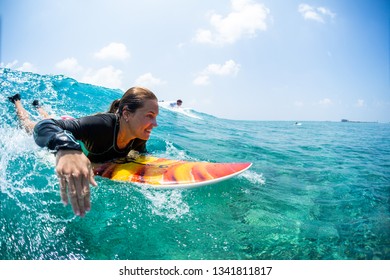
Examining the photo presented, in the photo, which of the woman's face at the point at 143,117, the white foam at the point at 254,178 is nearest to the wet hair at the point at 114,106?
the woman's face at the point at 143,117

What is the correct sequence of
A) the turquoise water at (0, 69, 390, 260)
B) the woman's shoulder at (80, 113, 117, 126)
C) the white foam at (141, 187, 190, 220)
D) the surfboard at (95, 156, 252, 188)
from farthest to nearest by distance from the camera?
1. the surfboard at (95, 156, 252, 188)
2. the white foam at (141, 187, 190, 220)
3. the woman's shoulder at (80, 113, 117, 126)
4. the turquoise water at (0, 69, 390, 260)

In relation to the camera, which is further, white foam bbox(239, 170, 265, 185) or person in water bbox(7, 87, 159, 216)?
white foam bbox(239, 170, 265, 185)

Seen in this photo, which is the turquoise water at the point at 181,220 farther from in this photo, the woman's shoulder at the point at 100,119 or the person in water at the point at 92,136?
the woman's shoulder at the point at 100,119

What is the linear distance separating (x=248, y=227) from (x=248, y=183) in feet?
5.60

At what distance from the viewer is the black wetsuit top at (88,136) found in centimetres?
177

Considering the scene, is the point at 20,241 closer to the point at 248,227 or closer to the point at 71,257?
the point at 71,257

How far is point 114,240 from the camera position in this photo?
2596 mm

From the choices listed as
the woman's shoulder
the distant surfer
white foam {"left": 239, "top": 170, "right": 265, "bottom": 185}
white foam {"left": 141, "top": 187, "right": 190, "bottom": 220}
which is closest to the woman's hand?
the woman's shoulder

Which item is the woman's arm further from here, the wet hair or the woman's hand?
the wet hair

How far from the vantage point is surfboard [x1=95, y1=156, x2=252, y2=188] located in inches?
133

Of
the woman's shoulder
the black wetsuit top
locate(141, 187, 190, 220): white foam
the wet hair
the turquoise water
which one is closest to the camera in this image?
the black wetsuit top

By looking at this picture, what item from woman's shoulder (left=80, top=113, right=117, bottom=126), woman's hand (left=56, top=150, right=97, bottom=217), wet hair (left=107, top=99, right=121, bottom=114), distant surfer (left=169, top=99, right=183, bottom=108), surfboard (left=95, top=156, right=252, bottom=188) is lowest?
surfboard (left=95, top=156, right=252, bottom=188)

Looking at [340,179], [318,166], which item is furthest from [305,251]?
[318,166]

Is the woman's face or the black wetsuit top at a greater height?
the woman's face
